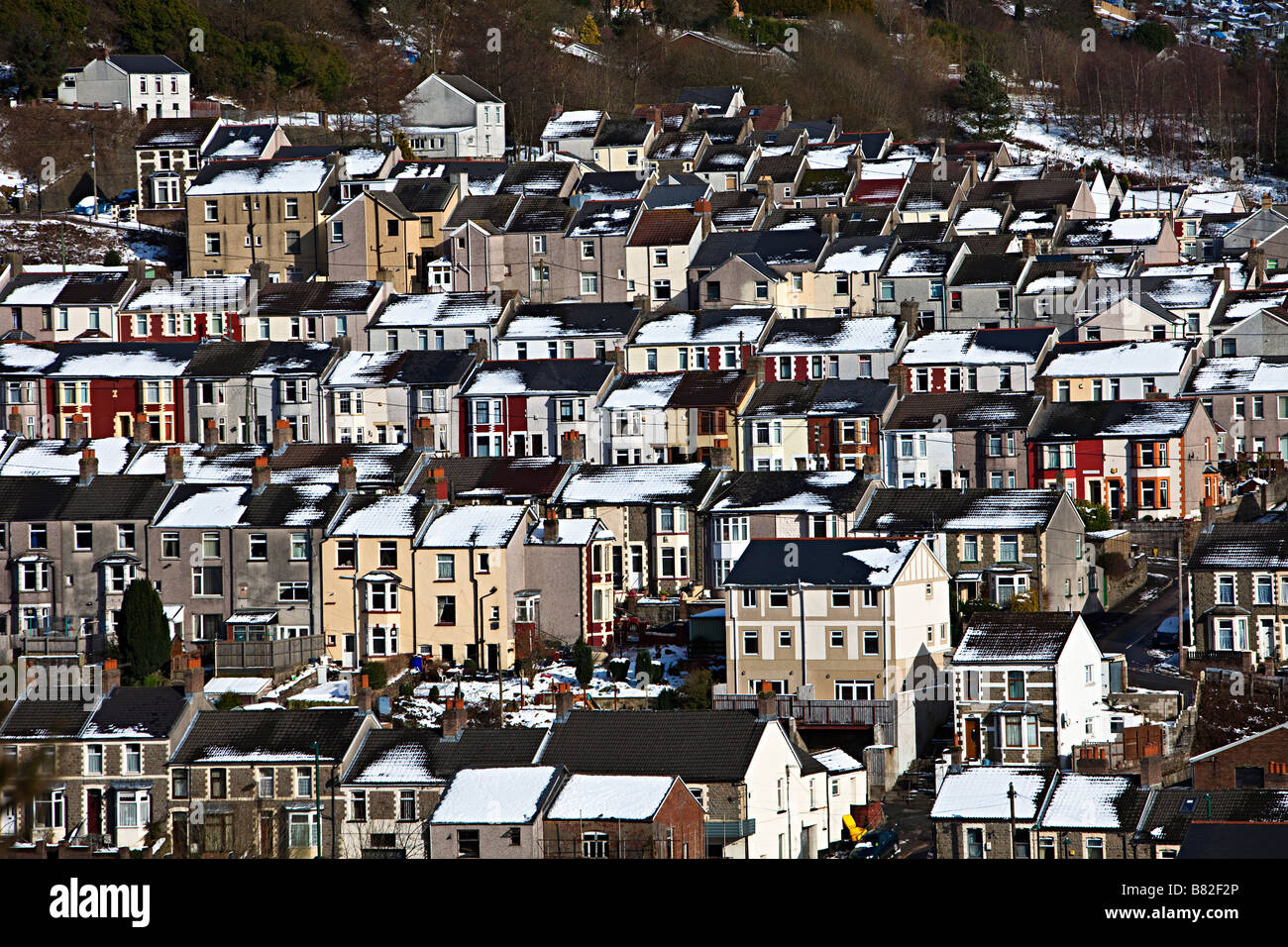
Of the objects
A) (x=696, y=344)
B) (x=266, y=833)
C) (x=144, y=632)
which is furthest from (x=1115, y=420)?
(x=266, y=833)

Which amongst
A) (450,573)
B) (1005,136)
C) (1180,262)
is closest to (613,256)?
(1180,262)

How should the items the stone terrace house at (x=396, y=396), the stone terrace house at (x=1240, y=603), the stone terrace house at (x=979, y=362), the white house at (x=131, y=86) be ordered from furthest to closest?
the white house at (x=131, y=86) → the stone terrace house at (x=396, y=396) → the stone terrace house at (x=979, y=362) → the stone terrace house at (x=1240, y=603)

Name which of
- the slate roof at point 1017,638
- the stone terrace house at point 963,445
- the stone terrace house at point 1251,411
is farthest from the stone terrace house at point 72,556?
the stone terrace house at point 1251,411

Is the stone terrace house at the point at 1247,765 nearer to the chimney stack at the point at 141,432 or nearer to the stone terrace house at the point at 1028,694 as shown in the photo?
the stone terrace house at the point at 1028,694

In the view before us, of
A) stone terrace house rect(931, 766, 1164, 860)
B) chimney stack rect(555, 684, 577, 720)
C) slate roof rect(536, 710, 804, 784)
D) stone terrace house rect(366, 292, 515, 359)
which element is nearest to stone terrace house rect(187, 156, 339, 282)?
stone terrace house rect(366, 292, 515, 359)
